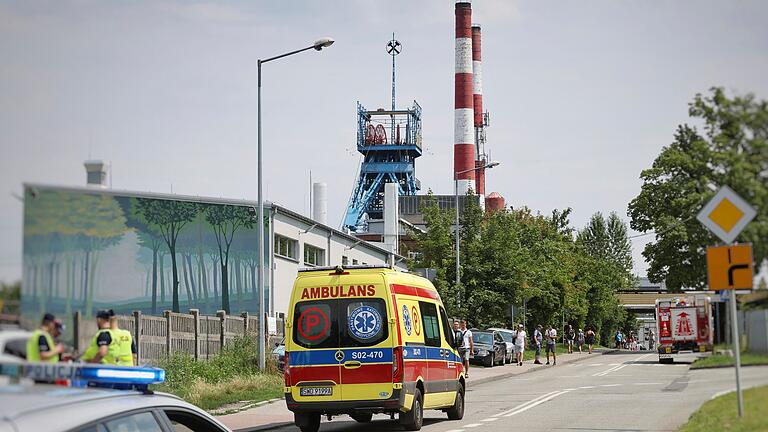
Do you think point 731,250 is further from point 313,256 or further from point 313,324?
point 313,256

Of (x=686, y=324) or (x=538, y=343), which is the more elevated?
(x=686, y=324)

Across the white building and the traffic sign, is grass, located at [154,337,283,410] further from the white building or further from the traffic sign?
the traffic sign

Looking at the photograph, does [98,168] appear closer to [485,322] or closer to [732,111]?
[732,111]

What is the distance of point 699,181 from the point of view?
8328 millimetres

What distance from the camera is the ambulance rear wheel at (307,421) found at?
18.0m

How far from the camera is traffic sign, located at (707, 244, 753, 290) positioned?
8023 mm

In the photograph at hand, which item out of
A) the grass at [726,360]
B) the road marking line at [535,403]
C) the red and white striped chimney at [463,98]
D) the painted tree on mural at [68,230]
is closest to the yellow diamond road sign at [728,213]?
the grass at [726,360]

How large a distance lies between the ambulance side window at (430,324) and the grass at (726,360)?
965 cm

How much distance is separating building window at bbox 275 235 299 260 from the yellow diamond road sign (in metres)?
38.8

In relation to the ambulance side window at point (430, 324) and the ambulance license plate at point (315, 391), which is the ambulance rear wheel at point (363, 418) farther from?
the ambulance license plate at point (315, 391)

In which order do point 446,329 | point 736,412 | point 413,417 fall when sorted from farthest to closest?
point 446,329
point 413,417
point 736,412

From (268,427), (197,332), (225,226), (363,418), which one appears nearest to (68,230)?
(268,427)

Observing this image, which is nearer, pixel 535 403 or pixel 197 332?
pixel 535 403

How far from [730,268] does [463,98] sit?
225 ft
